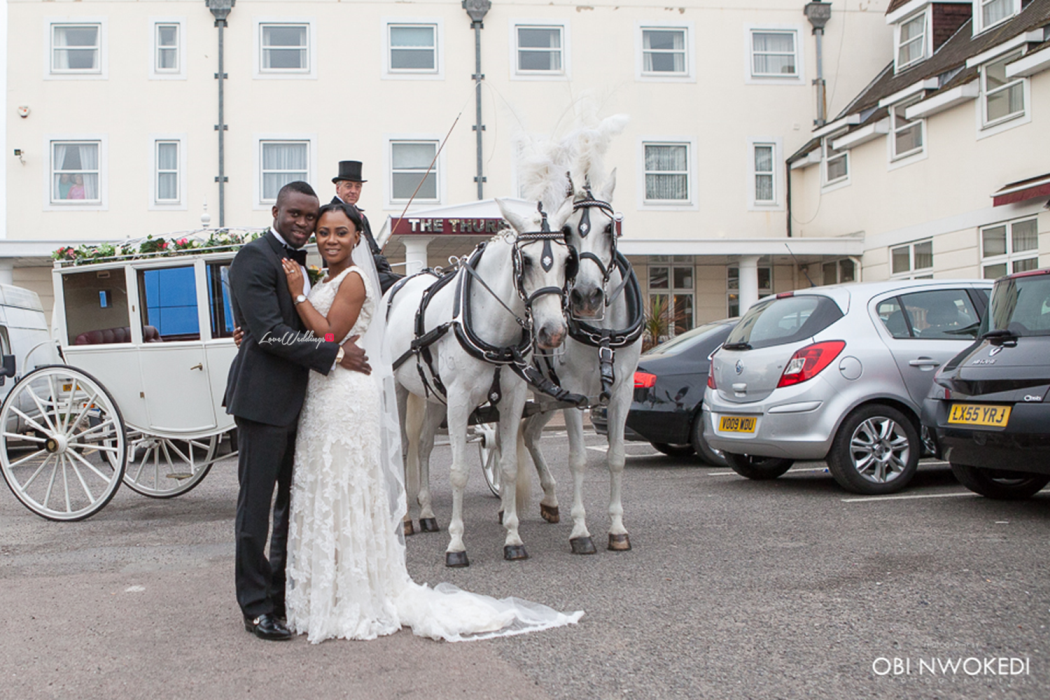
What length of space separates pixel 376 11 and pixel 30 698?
21085 mm

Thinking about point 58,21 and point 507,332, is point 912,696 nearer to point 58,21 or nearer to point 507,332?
point 507,332

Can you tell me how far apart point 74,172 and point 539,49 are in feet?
37.4

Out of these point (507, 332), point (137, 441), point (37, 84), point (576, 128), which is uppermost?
point (37, 84)

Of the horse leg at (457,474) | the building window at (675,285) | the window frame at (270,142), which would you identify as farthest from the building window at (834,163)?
the horse leg at (457,474)

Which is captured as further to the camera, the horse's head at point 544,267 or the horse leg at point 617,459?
the horse leg at point 617,459

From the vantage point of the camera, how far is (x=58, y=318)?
24.1 feet

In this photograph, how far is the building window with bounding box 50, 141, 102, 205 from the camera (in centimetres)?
2167

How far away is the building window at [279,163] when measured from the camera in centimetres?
2200

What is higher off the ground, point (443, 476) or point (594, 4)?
point (594, 4)

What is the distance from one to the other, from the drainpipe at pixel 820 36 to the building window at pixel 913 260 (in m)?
4.61

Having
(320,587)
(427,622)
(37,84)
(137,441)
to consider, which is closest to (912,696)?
(427,622)

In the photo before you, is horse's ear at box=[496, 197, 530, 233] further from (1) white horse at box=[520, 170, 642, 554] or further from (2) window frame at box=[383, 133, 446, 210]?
(2) window frame at box=[383, 133, 446, 210]

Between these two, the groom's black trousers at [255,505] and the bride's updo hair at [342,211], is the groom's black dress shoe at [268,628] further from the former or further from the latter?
the bride's updo hair at [342,211]

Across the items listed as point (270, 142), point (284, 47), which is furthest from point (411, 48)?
point (270, 142)
